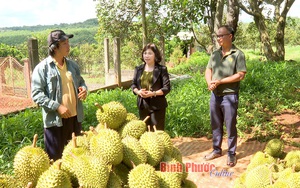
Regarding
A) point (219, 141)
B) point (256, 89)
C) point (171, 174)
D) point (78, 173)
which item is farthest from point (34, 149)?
point (256, 89)

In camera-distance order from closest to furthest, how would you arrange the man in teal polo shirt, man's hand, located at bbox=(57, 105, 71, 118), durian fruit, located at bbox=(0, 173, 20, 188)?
durian fruit, located at bbox=(0, 173, 20, 188)
man's hand, located at bbox=(57, 105, 71, 118)
the man in teal polo shirt

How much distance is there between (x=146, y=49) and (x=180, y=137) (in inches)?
101

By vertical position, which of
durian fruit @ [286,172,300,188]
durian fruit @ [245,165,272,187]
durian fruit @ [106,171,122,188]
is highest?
durian fruit @ [106,171,122,188]

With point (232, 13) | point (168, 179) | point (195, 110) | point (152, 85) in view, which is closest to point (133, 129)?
point (168, 179)

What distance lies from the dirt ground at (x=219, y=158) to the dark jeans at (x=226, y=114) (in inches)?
11.7

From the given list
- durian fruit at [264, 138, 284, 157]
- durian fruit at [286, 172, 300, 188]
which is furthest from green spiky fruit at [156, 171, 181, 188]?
durian fruit at [264, 138, 284, 157]

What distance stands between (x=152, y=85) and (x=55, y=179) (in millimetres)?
2553

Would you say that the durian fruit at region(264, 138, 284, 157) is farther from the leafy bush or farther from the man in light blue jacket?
the leafy bush

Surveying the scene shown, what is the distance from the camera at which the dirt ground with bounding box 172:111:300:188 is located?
3982 mm

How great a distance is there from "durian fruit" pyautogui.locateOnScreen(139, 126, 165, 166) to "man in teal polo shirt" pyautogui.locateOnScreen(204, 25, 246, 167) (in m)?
2.30

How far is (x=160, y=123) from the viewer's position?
152 inches

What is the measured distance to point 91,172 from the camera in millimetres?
1384

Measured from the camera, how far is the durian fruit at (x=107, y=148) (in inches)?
59.4

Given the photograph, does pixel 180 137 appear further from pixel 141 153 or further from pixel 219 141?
pixel 141 153
